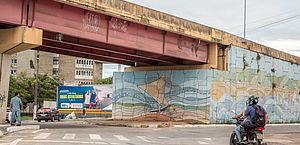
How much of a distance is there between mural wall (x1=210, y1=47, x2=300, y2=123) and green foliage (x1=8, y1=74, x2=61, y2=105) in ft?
153

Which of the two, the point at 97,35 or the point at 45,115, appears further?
the point at 45,115

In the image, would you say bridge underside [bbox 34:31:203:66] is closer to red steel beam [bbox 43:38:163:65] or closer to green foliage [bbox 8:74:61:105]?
red steel beam [bbox 43:38:163:65]

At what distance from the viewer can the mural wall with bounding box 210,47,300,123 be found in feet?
117

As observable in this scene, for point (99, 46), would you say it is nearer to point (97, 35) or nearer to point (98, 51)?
point (97, 35)

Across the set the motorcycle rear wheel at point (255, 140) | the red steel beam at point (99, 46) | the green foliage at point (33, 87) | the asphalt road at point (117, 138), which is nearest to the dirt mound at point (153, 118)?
the red steel beam at point (99, 46)

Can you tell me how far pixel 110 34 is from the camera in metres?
26.5

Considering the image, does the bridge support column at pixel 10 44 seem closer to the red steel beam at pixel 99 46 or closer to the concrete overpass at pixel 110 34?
the concrete overpass at pixel 110 34

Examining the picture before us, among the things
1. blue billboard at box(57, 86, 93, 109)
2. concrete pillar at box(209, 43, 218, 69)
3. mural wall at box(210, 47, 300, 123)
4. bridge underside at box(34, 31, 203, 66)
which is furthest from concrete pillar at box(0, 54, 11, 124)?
blue billboard at box(57, 86, 93, 109)

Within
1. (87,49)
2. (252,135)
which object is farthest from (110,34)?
(252,135)

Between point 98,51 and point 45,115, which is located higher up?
Answer: point 98,51

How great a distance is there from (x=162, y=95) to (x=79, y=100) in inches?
975

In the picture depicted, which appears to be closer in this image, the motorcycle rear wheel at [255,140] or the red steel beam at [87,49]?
the motorcycle rear wheel at [255,140]

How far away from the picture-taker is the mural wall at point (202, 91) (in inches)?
1373

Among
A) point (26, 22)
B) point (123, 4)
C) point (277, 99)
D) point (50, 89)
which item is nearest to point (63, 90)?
point (50, 89)
